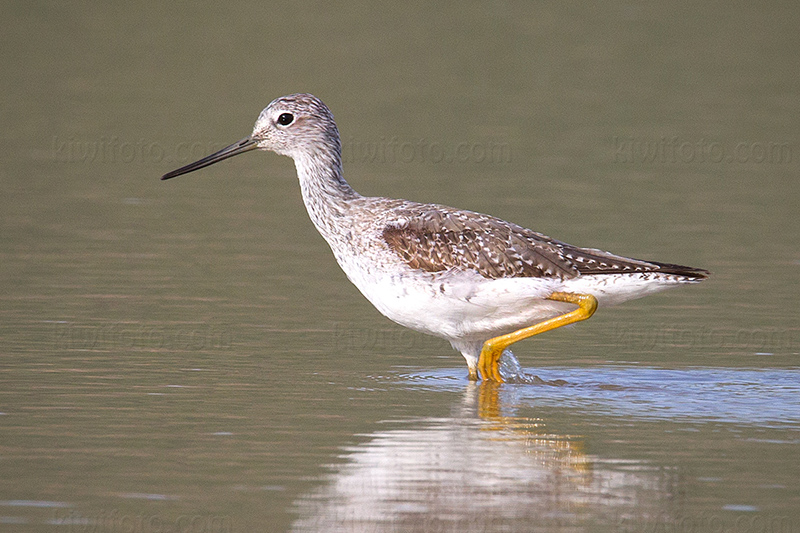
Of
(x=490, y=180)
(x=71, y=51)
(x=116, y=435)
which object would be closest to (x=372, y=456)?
(x=116, y=435)

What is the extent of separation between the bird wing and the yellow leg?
0.65ft

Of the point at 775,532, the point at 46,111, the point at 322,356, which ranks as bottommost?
the point at 775,532

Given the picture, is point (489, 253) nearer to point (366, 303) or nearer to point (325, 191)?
point (325, 191)

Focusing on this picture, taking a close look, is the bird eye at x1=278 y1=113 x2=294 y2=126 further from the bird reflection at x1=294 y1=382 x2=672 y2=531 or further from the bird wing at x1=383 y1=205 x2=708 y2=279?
the bird reflection at x1=294 y1=382 x2=672 y2=531

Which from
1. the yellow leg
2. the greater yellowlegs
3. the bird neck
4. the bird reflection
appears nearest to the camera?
the bird reflection

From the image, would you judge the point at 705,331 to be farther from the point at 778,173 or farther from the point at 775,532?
the point at 778,173

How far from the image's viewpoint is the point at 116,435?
1012 centimetres

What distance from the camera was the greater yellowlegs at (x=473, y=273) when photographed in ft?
38.8

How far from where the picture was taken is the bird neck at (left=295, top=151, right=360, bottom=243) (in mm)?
12539

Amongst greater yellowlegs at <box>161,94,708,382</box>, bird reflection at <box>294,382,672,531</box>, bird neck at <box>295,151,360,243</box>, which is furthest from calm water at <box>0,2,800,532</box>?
bird neck at <box>295,151,360,243</box>

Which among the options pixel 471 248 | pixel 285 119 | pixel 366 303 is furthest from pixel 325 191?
pixel 366 303

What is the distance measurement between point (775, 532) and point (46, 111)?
72.3 feet

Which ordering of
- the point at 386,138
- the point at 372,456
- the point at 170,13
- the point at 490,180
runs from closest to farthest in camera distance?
1. the point at 372,456
2. the point at 490,180
3. the point at 386,138
4. the point at 170,13

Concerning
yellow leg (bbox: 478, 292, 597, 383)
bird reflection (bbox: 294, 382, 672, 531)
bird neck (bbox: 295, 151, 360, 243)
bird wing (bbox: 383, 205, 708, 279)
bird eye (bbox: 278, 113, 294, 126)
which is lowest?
bird reflection (bbox: 294, 382, 672, 531)
